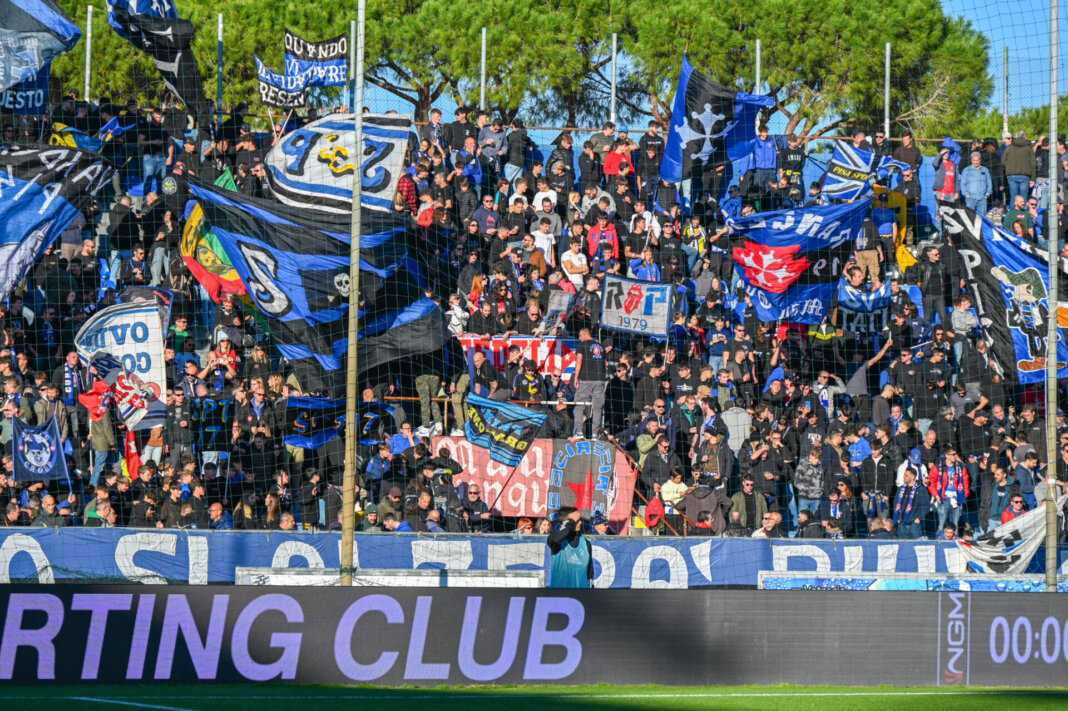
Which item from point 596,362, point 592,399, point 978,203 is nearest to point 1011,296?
point 978,203

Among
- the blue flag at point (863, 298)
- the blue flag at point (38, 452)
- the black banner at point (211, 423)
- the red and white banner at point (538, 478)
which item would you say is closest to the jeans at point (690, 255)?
the blue flag at point (863, 298)

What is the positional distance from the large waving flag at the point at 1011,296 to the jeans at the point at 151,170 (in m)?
11.5

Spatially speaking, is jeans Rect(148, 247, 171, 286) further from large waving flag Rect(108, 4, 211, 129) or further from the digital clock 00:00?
the digital clock 00:00

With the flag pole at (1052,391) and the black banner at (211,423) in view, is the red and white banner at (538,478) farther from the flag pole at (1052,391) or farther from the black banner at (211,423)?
the flag pole at (1052,391)

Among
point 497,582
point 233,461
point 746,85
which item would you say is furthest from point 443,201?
point 746,85

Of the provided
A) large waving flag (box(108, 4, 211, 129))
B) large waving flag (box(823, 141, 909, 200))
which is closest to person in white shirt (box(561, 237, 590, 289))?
large waving flag (box(823, 141, 909, 200))

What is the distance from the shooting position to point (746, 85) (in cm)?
3009

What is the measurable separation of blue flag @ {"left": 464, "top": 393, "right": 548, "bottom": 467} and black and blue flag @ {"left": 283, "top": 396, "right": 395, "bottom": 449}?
4.14 ft

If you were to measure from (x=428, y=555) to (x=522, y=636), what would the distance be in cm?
353

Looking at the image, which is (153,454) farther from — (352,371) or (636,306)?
(636,306)

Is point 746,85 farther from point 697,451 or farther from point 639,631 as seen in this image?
point 639,631

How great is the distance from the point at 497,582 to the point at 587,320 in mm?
5408

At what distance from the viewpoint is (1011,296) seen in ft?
59.9

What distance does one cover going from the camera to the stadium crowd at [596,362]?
1720cm
